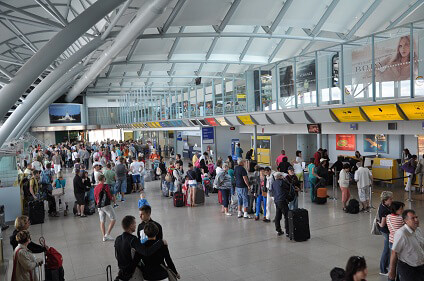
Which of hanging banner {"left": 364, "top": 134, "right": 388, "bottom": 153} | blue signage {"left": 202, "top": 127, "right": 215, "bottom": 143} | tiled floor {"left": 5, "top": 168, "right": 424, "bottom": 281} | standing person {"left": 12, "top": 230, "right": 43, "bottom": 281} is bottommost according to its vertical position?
tiled floor {"left": 5, "top": 168, "right": 424, "bottom": 281}

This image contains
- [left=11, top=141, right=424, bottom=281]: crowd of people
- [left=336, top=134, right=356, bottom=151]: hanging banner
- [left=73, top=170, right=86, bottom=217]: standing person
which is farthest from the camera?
[left=336, top=134, right=356, bottom=151]: hanging banner

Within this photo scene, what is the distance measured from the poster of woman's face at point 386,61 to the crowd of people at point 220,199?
2.79 metres

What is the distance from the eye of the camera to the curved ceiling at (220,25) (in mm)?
17245

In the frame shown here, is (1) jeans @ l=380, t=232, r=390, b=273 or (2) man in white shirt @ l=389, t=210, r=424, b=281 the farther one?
(1) jeans @ l=380, t=232, r=390, b=273

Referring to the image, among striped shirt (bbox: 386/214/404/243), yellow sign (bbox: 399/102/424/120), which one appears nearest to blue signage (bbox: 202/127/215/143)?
yellow sign (bbox: 399/102/424/120)

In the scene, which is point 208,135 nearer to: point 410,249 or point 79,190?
point 79,190

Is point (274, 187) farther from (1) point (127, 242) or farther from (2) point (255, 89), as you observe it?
(2) point (255, 89)

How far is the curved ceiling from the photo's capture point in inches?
679

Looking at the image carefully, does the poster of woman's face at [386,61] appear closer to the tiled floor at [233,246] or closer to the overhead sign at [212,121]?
the tiled floor at [233,246]

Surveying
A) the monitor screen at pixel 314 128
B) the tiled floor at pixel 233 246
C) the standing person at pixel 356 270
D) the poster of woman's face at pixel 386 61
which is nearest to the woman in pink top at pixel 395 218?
A: the tiled floor at pixel 233 246

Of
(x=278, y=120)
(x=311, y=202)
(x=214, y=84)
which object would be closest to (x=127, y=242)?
(x=311, y=202)

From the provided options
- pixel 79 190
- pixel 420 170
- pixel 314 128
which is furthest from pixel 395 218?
pixel 314 128

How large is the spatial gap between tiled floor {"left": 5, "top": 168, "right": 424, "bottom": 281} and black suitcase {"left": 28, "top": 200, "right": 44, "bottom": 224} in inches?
11.6

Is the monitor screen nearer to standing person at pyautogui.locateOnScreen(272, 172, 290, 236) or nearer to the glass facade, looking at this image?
the glass facade
